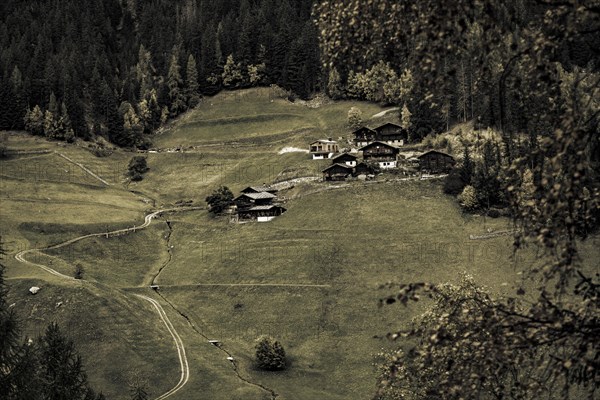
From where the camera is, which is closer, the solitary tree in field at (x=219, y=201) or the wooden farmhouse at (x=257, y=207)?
the wooden farmhouse at (x=257, y=207)

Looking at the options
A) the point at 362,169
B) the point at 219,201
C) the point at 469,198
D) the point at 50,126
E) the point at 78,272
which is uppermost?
the point at 50,126

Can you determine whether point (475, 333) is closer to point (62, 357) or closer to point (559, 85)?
point (559, 85)

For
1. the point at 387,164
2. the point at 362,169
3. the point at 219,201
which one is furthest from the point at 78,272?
the point at 387,164

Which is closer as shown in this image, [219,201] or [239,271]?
[239,271]

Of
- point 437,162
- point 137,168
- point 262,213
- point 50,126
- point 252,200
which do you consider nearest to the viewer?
point 262,213

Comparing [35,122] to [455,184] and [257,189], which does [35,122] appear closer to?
[257,189]

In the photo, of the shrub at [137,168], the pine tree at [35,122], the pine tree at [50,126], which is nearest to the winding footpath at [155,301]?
the shrub at [137,168]

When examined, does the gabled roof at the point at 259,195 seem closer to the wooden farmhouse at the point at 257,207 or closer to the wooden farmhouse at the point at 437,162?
the wooden farmhouse at the point at 257,207
